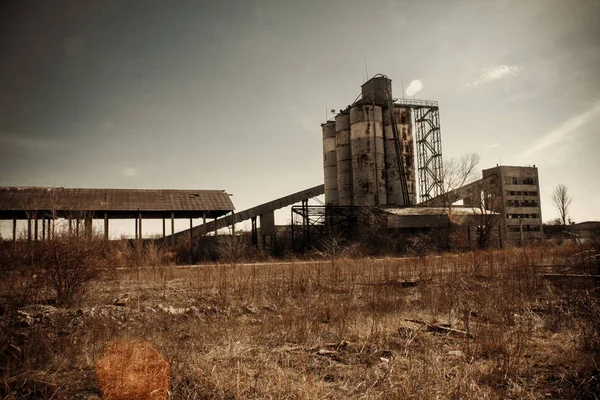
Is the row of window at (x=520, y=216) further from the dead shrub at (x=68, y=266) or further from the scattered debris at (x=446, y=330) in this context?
the dead shrub at (x=68, y=266)

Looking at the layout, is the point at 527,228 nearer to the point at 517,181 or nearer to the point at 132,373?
the point at 517,181

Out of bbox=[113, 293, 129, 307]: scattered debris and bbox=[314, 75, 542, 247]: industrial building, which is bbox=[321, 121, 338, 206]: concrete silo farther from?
bbox=[113, 293, 129, 307]: scattered debris

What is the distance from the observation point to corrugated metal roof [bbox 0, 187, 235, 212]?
23.3 meters

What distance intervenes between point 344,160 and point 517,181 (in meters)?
31.8

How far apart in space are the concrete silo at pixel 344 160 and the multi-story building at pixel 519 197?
1009 inches

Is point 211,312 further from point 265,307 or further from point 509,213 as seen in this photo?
point 509,213

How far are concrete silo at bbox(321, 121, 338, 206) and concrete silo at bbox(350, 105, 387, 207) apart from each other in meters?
3.64

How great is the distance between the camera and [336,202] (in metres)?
36.5

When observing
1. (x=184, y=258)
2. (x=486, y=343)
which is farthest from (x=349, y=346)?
(x=184, y=258)

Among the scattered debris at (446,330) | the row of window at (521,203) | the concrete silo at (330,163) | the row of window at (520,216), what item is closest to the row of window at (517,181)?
the row of window at (521,203)

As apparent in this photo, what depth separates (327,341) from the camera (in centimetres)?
529

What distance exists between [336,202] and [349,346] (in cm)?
3165

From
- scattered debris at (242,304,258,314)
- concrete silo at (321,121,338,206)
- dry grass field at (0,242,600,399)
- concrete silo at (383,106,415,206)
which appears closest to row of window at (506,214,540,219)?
concrete silo at (383,106,415,206)

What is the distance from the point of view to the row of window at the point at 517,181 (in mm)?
51125
